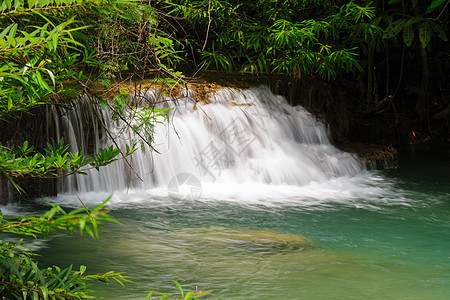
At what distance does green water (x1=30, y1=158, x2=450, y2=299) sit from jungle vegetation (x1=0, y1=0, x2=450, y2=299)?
1.02 ft

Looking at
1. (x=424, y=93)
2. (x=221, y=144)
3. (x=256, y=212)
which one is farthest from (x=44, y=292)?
(x=424, y=93)

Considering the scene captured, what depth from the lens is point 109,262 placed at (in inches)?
146

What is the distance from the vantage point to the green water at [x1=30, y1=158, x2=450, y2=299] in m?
3.42

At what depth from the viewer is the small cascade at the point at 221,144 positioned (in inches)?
236

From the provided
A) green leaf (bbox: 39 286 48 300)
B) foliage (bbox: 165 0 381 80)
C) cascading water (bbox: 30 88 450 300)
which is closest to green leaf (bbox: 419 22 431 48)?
foliage (bbox: 165 0 381 80)

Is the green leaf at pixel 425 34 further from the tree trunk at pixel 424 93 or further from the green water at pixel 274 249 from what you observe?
the green water at pixel 274 249

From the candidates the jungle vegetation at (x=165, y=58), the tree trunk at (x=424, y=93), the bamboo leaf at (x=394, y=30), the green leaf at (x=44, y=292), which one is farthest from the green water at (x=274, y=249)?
the tree trunk at (x=424, y=93)

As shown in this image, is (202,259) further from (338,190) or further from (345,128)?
(345,128)

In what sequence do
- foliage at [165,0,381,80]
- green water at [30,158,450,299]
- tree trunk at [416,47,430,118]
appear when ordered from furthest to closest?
tree trunk at [416,47,430,118] → foliage at [165,0,381,80] → green water at [30,158,450,299]

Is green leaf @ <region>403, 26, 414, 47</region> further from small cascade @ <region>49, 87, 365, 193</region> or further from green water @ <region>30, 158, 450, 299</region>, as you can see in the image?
green water @ <region>30, 158, 450, 299</region>

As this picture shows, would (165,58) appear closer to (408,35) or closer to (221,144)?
(221,144)

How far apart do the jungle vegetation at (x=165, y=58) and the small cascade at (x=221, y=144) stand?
281 mm

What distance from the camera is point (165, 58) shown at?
7.34 m

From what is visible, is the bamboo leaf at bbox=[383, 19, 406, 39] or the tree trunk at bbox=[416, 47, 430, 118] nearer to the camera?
the bamboo leaf at bbox=[383, 19, 406, 39]
